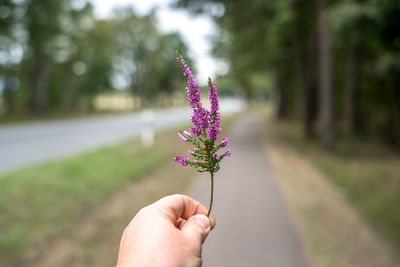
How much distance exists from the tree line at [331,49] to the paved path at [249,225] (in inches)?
216

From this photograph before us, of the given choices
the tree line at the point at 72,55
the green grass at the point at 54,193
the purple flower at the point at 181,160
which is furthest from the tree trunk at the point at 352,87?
the purple flower at the point at 181,160

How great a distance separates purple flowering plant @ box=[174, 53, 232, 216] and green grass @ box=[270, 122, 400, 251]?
17.8ft

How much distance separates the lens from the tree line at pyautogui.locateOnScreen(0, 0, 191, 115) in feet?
86.8

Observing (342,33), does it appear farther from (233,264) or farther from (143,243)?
(143,243)

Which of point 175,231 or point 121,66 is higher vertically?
point 121,66

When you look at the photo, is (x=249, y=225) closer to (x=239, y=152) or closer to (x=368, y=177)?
(x=368, y=177)

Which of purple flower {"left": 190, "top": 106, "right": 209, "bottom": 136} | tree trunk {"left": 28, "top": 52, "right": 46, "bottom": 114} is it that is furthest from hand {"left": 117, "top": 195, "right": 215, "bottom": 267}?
tree trunk {"left": 28, "top": 52, "right": 46, "bottom": 114}

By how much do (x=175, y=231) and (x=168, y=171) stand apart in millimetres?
7920

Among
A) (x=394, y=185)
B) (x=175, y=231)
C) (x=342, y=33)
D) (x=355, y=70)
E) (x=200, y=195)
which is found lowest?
(x=394, y=185)

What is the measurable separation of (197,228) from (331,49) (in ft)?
51.0

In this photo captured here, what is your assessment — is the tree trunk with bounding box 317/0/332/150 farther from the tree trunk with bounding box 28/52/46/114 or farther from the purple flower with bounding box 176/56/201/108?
the tree trunk with bounding box 28/52/46/114

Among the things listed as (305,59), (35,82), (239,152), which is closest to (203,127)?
(239,152)

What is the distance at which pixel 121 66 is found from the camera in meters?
43.4

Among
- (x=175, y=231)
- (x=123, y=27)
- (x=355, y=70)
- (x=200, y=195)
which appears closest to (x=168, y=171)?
(x=200, y=195)
